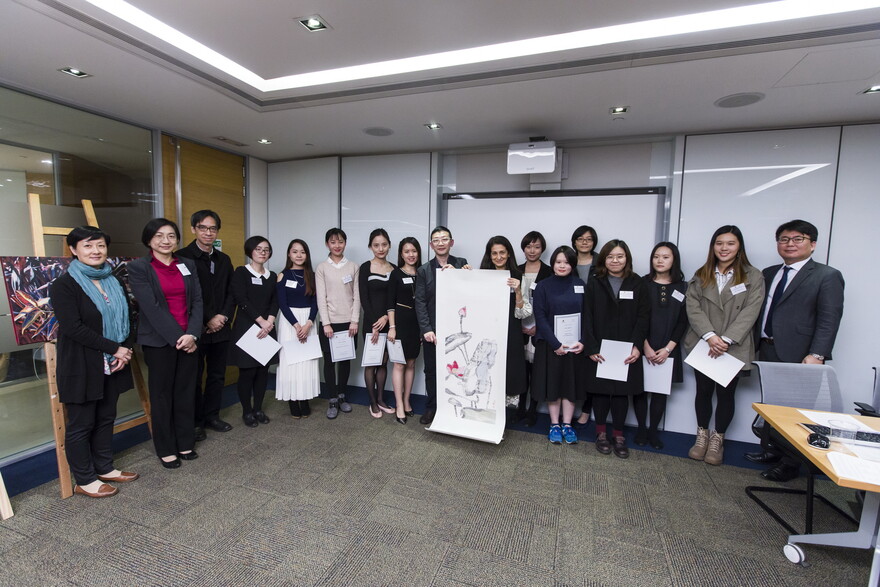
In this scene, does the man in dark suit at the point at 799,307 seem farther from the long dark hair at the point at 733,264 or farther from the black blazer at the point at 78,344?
the black blazer at the point at 78,344

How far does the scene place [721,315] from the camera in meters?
2.89

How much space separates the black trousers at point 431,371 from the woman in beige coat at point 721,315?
6.84ft

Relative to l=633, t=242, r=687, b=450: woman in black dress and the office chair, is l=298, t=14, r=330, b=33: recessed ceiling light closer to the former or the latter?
l=633, t=242, r=687, b=450: woman in black dress

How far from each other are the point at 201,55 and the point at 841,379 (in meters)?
5.20

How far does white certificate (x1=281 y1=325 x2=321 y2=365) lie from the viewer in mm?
3377

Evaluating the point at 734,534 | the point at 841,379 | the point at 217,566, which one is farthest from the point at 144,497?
the point at 841,379

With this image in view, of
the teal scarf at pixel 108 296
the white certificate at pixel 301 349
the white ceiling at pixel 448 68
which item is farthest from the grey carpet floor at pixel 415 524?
the white ceiling at pixel 448 68

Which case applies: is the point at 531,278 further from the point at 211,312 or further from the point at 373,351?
the point at 211,312

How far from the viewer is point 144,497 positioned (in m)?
2.34

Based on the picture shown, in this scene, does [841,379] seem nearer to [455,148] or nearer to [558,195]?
[558,195]

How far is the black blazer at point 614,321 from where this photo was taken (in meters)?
2.94

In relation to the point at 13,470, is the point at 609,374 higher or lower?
higher

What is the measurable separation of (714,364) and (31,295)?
464cm

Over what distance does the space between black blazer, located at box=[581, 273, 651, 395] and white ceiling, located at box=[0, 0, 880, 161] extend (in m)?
1.35
